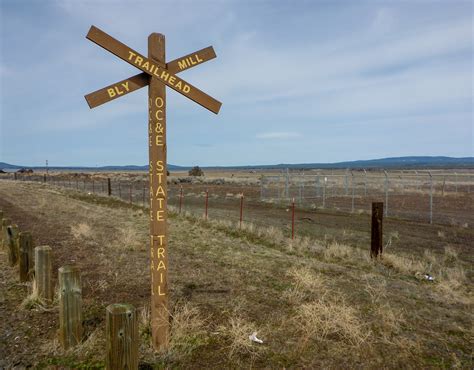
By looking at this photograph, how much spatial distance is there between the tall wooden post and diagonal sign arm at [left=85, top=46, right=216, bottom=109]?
108 millimetres

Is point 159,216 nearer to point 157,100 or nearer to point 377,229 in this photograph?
point 157,100

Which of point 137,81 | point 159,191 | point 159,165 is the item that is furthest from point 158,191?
point 137,81

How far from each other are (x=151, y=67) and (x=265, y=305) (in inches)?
136

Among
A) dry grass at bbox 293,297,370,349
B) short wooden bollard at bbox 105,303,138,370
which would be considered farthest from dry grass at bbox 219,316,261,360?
short wooden bollard at bbox 105,303,138,370

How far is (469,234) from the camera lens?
47.0ft

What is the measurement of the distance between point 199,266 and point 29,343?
12.4 ft

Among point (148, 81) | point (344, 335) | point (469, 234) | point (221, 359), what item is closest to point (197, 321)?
point (221, 359)

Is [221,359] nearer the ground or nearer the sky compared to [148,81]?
nearer the ground

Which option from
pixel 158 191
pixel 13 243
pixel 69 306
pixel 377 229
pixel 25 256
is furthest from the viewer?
pixel 377 229

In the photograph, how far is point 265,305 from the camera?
219 inches

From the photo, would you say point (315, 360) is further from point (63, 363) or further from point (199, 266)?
point (199, 266)

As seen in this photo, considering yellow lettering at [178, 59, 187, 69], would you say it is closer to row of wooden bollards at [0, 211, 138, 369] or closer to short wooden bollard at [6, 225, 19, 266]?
row of wooden bollards at [0, 211, 138, 369]

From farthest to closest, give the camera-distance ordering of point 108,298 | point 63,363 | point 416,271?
point 416,271 < point 108,298 < point 63,363

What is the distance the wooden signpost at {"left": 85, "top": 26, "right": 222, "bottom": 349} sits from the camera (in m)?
3.76
